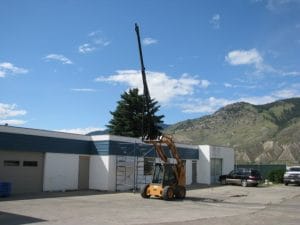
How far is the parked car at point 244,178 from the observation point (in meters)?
43.2

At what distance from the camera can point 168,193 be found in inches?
1027

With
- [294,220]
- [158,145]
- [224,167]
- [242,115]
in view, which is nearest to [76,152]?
[158,145]

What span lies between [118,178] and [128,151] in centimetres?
238

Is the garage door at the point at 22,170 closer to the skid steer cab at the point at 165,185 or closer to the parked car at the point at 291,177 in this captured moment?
the skid steer cab at the point at 165,185

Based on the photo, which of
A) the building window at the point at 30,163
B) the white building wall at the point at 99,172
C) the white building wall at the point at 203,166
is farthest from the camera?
the white building wall at the point at 203,166

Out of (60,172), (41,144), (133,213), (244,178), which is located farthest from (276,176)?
(133,213)

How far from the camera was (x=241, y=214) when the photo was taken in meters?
20.2

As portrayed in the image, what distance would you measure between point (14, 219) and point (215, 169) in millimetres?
33852

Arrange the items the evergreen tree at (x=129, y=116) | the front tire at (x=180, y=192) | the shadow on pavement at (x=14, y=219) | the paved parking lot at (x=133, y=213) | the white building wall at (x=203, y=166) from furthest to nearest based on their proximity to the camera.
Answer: the evergreen tree at (x=129, y=116)
the white building wall at (x=203, y=166)
the front tire at (x=180, y=192)
the paved parking lot at (x=133, y=213)
the shadow on pavement at (x=14, y=219)

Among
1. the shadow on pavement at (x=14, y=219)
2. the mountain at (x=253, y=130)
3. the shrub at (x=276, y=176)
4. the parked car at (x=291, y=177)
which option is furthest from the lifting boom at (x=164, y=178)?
the mountain at (x=253, y=130)

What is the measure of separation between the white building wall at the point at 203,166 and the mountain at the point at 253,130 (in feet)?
197

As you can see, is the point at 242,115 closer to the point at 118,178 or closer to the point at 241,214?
the point at 118,178

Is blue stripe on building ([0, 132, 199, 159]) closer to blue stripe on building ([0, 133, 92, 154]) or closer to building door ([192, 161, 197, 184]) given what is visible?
blue stripe on building ([0, 133, 92, 154])

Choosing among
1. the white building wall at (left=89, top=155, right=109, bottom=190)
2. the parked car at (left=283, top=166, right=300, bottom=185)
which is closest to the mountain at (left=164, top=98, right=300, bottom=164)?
the parked car at (left=283, top=166, right=300, bottom=185)
